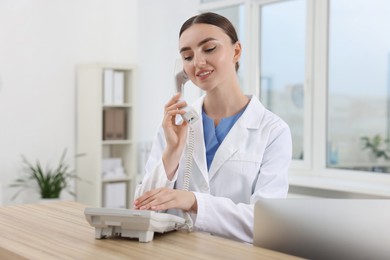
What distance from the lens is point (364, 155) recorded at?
435cm

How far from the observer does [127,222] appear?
1.46m

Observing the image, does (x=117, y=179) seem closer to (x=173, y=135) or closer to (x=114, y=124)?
(x=114, y=124)

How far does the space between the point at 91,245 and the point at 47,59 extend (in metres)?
4.14

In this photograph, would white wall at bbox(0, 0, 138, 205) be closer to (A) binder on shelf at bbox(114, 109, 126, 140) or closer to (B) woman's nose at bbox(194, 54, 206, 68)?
(A) binder on shelf at bbox(114, 109, 126, 140)

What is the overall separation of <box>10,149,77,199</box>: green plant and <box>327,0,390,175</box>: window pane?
2381 mm

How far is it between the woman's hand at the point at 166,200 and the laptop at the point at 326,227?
0.33 m

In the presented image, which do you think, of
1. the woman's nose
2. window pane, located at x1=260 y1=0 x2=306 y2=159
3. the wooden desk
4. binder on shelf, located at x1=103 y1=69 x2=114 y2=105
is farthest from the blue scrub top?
binder on shelf, located at x1=103 y1=69 x2=114 y2=105

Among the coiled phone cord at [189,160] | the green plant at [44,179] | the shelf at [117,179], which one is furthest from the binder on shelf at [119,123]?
the coiled phone cord at [189,160]

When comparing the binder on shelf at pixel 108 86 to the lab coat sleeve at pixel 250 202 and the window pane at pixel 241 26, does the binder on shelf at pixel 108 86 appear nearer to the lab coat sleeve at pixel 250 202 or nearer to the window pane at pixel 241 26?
the window pane at pixel 241 26

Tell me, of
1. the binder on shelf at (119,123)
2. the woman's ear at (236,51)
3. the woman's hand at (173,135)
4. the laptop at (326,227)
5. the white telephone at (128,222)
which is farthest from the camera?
the binder on shelf at (119,123)

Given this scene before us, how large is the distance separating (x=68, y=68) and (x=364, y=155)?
2.87 metres

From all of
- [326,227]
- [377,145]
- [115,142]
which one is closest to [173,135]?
[326,227]

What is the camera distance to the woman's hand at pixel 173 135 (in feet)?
5.98

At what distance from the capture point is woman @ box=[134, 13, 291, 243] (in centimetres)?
189
